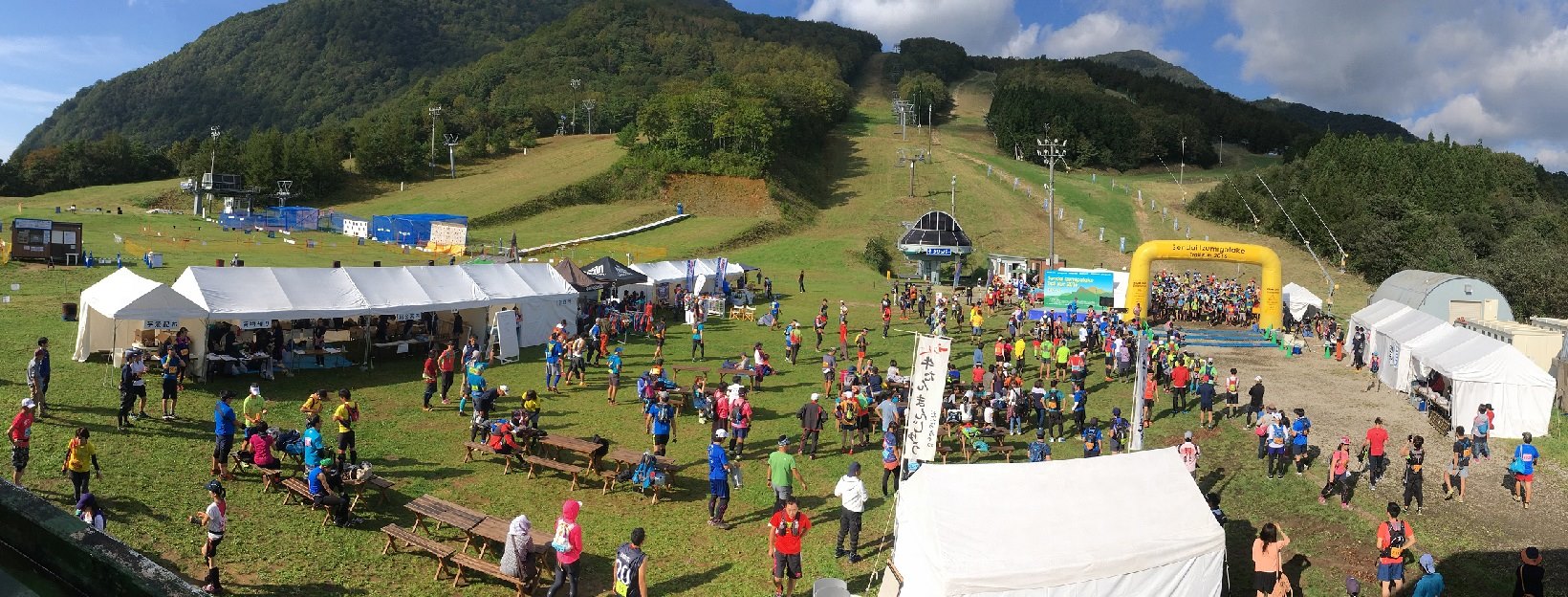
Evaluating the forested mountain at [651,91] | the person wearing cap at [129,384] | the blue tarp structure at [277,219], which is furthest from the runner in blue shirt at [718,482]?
the forested mountain at [651,91]

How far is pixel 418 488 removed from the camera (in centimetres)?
1336

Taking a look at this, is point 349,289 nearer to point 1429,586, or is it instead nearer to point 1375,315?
point 1429,586

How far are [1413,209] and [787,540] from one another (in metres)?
65.4

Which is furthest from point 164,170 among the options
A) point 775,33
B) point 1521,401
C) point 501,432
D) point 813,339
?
point 775,33

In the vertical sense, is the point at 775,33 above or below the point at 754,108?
above

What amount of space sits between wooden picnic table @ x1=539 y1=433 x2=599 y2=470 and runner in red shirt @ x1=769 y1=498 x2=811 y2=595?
15.4 feet

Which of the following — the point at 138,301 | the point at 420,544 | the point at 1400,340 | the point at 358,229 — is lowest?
the point at 420,544

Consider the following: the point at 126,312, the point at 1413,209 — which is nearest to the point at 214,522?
the point at 126,312

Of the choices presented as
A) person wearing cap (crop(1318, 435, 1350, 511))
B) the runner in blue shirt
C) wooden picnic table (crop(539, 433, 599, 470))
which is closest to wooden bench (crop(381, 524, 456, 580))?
wooden picnic table (crop(539, 433, 599, 470))

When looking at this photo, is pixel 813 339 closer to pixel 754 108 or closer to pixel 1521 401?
pixel 1521 401

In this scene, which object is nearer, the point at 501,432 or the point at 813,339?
the point at 501,432

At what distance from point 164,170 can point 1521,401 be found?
10508 centimetres

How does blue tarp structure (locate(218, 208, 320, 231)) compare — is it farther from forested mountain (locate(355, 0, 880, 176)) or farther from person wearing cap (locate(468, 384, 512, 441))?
person wearing cap (locate(468, 384, 512, 441))

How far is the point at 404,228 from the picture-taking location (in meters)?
53.2
